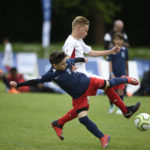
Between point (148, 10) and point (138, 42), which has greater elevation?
point (148, 10)

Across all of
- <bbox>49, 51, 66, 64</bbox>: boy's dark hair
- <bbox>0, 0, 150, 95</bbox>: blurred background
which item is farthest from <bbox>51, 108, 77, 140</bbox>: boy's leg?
Answer: <bbox>0, 0, 150, 95</bbox>: blurred background

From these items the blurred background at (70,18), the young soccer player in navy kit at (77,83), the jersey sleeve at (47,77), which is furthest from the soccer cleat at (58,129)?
the blurred background at (70,18)

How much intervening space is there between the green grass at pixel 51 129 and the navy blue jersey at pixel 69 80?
37.4 inches

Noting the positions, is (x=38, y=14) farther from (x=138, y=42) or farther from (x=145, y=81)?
(x=145, y=81)

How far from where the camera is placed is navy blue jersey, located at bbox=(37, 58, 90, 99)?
6953mm

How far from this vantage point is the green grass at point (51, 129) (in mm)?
7050

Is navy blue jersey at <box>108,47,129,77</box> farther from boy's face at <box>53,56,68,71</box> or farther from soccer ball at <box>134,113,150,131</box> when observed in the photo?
boy's face at <box>53,56,68,71</box>

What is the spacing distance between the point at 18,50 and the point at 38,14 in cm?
888

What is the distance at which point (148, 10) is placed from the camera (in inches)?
1513

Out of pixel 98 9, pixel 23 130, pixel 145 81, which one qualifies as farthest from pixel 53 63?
pixel 98 9

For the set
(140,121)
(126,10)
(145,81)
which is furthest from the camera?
(126,10)

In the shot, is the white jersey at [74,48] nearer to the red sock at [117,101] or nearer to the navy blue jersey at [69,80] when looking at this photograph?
the red sock at [117,101]

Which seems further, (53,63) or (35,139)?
(35,139)

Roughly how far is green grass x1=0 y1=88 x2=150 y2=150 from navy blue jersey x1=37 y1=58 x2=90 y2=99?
949 millimetres
